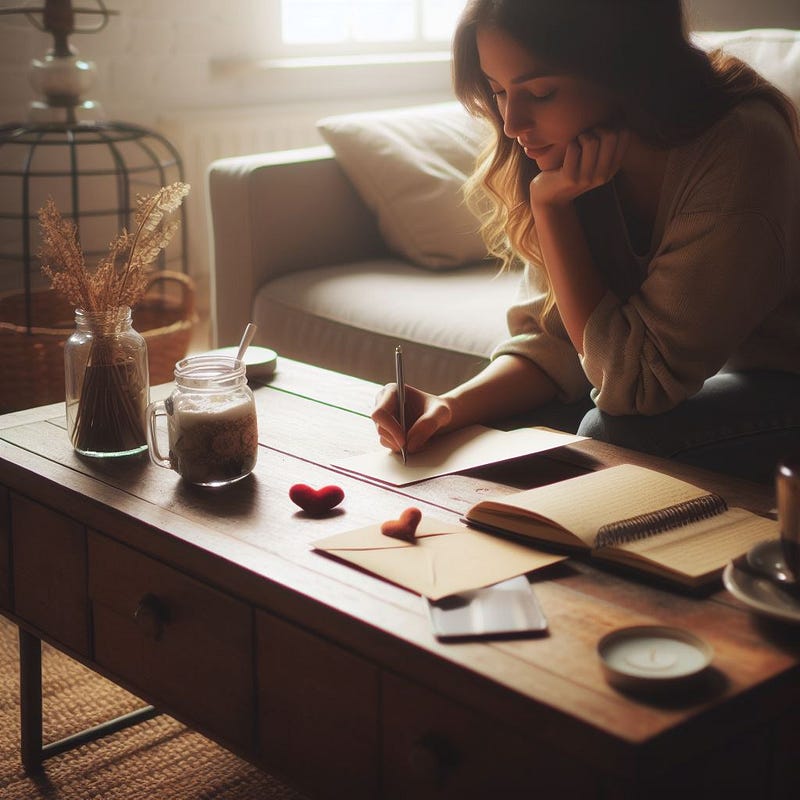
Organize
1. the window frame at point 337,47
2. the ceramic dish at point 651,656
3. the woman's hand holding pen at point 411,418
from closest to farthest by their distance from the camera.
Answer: the ceramic dish at point 651,656 → the woman's hand holding pen at point 411,418 → the window frame at point 337,47

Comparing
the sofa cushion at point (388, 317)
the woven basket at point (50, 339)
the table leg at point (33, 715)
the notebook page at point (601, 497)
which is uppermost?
the notebook page at point (601, 497)

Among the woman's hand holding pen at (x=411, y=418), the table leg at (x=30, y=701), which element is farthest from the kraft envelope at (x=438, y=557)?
the table leg at (x=30, y=701)

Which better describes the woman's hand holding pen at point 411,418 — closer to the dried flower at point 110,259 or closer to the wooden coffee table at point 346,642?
the wooden coffee table at point 346,642

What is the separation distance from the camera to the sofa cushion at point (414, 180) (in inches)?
97.3

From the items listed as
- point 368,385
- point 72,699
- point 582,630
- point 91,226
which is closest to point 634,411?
point 368,385

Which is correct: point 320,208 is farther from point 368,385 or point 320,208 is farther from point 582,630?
point 582,630

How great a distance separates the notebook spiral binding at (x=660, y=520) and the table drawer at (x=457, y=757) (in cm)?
23

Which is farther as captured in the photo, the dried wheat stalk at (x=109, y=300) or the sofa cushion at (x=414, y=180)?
the sofa cushion at (x=414, y=180)

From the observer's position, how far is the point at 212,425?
1227mm

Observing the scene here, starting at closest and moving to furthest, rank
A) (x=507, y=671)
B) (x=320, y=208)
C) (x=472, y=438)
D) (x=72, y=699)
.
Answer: (x=507, y=671) < (x=472, y=438) < (x=72, y=699) < (x=320, y=208)

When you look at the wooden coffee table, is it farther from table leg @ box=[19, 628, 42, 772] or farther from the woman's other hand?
the woman's other hand

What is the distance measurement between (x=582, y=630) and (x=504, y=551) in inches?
6.2

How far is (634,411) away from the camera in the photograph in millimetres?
1469

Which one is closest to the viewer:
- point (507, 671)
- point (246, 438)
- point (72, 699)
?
point (507, 671)
